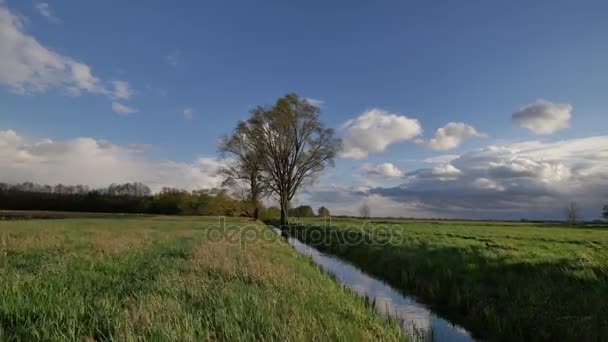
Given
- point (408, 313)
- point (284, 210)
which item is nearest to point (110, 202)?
point (284, 210)

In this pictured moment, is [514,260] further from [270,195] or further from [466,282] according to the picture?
[270,195]

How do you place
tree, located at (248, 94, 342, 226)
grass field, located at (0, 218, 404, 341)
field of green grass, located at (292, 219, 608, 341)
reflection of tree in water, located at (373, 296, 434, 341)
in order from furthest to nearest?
tree, located at (248, 94, 342, 226) → reflection of tree in water, located at (373, 296, 434, 341) → field of green grass, located at (292, 219, 608, 341) → grass field, located at (0, 218, 404, 341)

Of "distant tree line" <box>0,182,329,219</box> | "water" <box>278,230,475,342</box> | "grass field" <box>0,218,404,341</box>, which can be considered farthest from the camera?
"distant tree line" <box>0,182,329,219</box>

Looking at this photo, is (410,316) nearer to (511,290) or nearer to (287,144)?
(511,290)

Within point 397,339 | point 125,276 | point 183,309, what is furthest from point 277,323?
point 125,276

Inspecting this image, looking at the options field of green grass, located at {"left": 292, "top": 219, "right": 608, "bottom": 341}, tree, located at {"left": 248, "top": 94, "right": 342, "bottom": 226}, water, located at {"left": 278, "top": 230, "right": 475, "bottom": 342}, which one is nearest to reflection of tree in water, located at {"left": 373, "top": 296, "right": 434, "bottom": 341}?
water, located at {"left": 278, "top": 230, "right": 475, "bottom": 342}

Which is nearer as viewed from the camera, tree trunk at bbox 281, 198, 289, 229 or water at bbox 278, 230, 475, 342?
water at bbox 278, 230, 475, 342

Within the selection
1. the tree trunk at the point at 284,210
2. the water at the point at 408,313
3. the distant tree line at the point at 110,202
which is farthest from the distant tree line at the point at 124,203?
the water at the point at 408,313

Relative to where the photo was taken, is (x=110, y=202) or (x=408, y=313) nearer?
(x=408, y=313)

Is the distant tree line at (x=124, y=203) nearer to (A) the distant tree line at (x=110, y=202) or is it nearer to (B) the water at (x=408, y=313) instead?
(A) the distant tree line at (x=110, y=202)

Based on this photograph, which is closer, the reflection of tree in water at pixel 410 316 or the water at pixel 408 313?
the reflection of tree in water at pixel 410 316

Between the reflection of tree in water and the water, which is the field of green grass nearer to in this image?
the water

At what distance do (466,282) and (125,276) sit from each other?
8.95 m

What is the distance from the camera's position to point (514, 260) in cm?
1152
